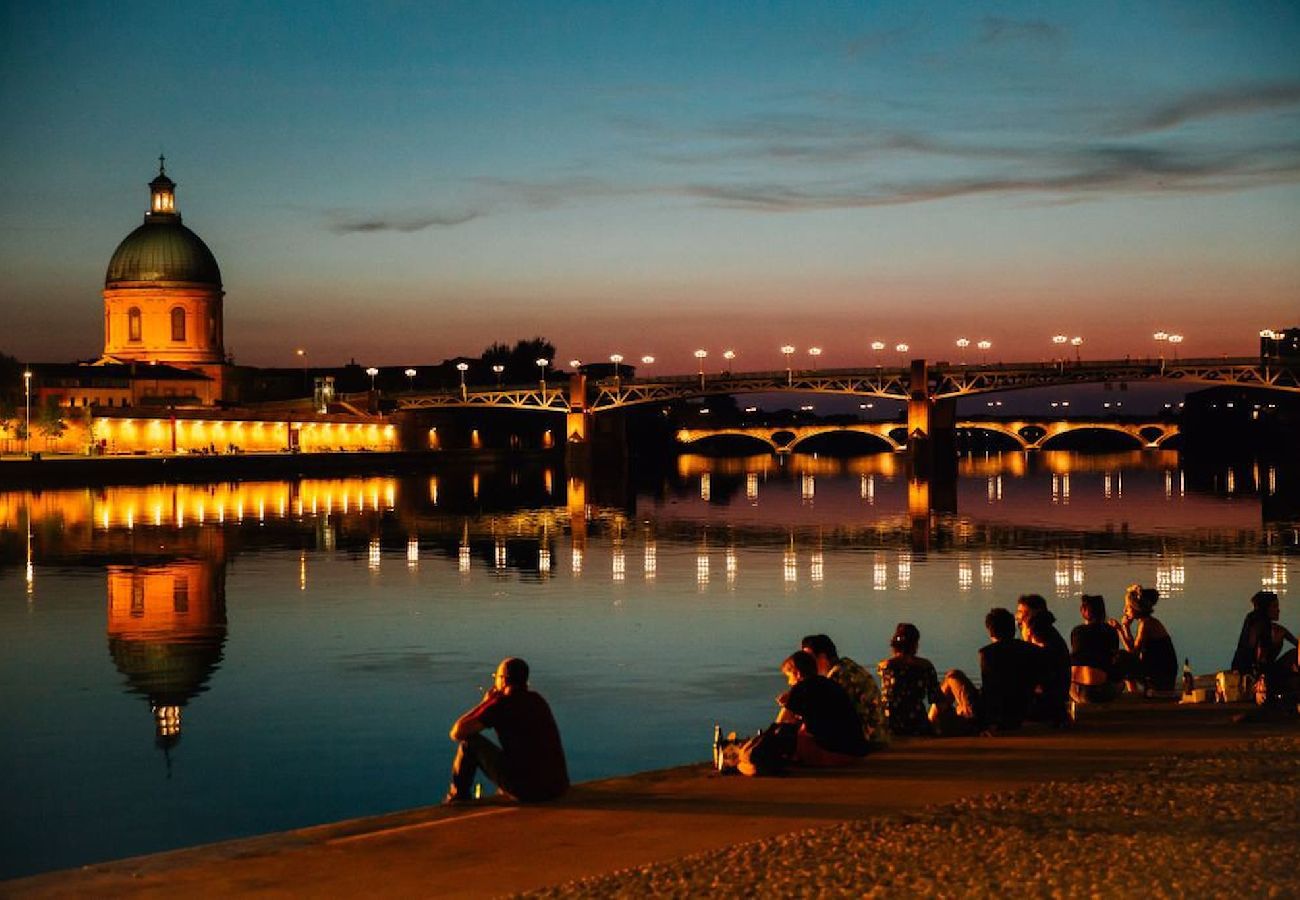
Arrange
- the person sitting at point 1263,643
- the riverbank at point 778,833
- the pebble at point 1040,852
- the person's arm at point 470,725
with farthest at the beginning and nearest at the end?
the person sitting at point 1263,643 → the person's arm at point 470,725 → the riverbank at point 778,833 → the pebble at point 1040,852

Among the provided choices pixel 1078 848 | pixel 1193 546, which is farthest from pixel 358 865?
pixel 1193 546

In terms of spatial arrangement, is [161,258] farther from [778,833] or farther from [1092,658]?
[778,833]

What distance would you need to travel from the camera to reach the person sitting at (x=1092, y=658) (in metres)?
16.3

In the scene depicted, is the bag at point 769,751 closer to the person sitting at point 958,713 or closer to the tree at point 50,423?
the person sitting at point 958,713

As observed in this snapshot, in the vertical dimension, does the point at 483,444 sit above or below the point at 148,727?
above

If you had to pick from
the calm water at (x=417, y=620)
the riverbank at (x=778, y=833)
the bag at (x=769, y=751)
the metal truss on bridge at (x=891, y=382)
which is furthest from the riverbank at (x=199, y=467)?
the riverbank at (x=778, y=833)

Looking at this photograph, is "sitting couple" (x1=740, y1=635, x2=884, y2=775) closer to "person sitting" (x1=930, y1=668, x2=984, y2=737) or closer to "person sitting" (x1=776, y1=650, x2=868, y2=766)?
"person sitting" (x1=776, y1=650, x2=868, y2=766)

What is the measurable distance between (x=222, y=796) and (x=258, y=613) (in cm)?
1648

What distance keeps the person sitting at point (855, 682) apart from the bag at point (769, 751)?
769 millimetres

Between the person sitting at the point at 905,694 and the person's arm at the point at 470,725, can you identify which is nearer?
the person's arm at the point at 470,725

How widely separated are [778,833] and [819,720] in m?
2.23

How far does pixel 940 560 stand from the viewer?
45188 mm

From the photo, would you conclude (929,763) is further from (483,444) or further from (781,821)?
(483,444)

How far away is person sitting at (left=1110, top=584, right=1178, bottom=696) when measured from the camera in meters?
17.3
